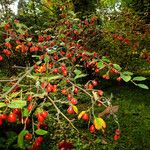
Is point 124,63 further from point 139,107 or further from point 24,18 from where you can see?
point 24,18

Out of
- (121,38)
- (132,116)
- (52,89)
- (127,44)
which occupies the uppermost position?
(52,89)

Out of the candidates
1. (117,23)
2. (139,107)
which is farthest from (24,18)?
(139,107)

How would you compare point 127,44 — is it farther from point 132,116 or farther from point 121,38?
point 132,116

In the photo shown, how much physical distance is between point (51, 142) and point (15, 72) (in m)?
6.82

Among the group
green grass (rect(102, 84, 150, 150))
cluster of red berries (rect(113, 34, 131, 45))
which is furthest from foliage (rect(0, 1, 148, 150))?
cluster of red berries (rect(113, 34, 131, 45))

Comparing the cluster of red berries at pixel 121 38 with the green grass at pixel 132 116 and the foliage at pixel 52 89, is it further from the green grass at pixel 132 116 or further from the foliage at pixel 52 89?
the green grass at pixel 132 116

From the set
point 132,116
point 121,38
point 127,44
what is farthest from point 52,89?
point 127,44

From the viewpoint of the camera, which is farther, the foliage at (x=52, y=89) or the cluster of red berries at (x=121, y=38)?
the cluster of red berries at (x=121, y=38)

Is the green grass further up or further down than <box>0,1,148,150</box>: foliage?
further down

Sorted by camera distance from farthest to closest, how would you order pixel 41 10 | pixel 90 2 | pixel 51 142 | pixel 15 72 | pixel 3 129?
pixel 41 10 < pixel 90 2 < pixel 15 72 < pixel 51 142 < pixel 3 129

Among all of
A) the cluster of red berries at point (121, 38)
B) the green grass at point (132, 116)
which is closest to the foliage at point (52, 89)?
the green grass at point (132, 116)

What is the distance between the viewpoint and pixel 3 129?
5.71 meters

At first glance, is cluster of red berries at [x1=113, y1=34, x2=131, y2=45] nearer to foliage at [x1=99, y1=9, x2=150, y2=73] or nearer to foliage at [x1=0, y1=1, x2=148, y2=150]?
foliage at [x1=0, y1=1, x2=148, y2=150]

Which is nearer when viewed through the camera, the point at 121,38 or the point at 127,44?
the point at 121,38
